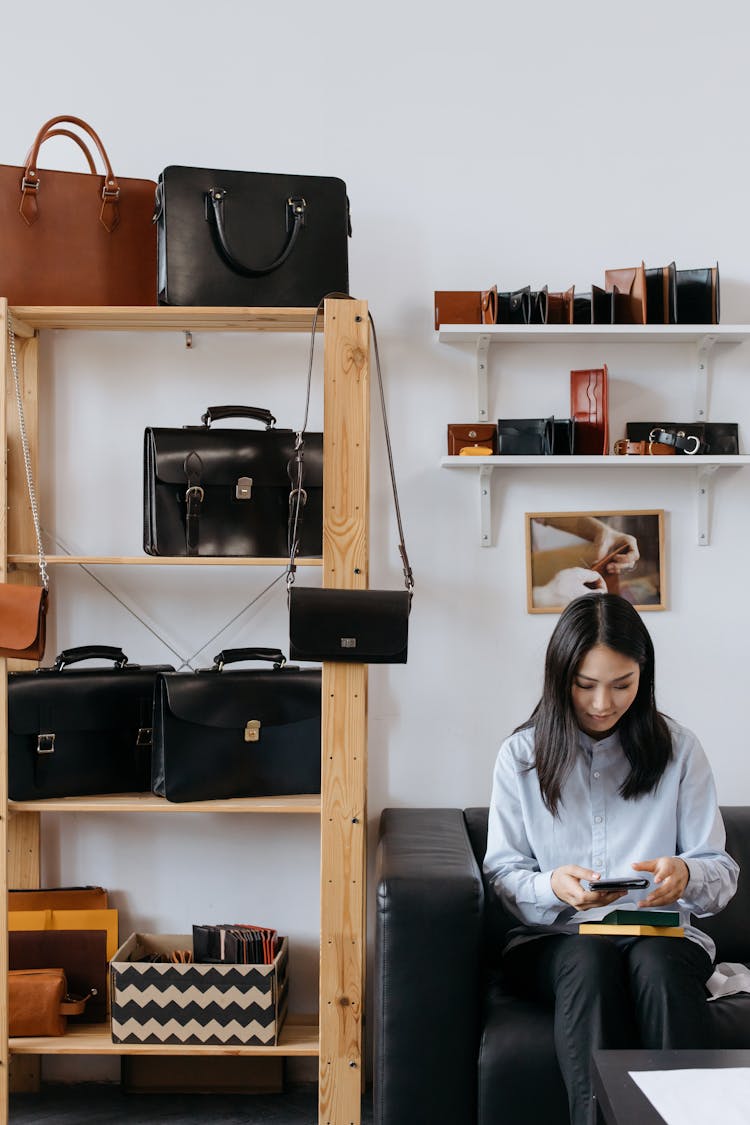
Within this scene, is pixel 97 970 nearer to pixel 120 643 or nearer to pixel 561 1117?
pixel 120 643

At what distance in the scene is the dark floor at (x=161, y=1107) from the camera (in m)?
2.51

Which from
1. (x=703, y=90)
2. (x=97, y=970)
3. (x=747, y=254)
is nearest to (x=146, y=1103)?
(x=97, y=970)

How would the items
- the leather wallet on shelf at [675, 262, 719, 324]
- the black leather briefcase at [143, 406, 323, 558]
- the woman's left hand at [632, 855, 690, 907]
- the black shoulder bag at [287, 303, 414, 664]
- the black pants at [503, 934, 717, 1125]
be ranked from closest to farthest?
the black pants at [503, 934, 717, 1125] → the woman's left hand at [632, 855, 690, 907] → the black shoulder bag at [287, 303, 414, 664] → the black leather briefcase at [143, 406, 323, 558] → the leather wallet on shelf at [675, 262, 719, 324]

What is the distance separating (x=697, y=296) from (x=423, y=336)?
2.25 ft

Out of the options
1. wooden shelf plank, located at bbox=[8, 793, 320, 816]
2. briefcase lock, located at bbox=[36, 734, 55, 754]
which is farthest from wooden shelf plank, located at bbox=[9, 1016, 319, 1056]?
briefcase lock, located at bbox=[36, 734, 55, 754]

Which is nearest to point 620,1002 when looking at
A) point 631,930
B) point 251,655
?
point 631,930

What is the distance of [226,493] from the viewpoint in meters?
2.46

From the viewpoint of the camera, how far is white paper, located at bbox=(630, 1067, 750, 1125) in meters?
1.32

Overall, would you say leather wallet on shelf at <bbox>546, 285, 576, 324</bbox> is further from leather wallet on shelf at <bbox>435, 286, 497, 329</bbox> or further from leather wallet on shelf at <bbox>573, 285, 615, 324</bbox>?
leather wallet on shelf at <bbox>435, 286, 497, 329</bbox>

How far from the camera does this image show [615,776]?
7.24 ft

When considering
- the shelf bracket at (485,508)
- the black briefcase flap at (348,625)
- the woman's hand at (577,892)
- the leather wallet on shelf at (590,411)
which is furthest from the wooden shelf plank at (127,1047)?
the leather wallet on shelf at (590,411)

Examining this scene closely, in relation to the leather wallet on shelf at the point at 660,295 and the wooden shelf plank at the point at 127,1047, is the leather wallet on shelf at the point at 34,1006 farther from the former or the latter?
the leather wallet on shelf at the point at 660,295

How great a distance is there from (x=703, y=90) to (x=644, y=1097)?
7.96ft

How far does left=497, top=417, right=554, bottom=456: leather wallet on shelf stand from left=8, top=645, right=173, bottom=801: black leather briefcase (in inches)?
40.3
